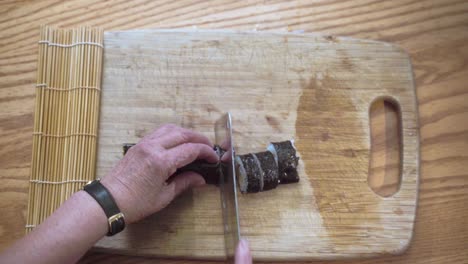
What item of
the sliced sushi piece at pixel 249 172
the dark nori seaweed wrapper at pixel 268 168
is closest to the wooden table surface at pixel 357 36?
the sliced sushi piece at pixel 249 172

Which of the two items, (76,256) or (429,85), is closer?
(76,256)

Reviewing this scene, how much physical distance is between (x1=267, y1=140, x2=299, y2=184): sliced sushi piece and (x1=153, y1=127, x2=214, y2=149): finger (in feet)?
1.54

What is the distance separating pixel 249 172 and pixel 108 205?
2.71ft

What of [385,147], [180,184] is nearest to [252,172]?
[180,184]

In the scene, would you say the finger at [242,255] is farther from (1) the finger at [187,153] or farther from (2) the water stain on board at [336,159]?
(2) the water stain on board at [336,159]

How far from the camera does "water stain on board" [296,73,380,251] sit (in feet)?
7.84

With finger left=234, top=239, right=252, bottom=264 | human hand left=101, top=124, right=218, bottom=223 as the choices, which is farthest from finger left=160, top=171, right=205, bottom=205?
finger left=234, top=239, right=252, bottom=264

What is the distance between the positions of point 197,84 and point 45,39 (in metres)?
1.07

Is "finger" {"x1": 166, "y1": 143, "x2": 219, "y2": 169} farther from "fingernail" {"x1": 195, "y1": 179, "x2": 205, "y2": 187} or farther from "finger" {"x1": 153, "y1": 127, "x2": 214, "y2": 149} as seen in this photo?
"fingernail" {"x1": 195, "y1": 179, "x2": 205, "y2": 187}

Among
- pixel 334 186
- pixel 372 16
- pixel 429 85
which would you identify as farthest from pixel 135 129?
pixel 429 85

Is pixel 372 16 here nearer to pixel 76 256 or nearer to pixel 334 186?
pixel 334 186

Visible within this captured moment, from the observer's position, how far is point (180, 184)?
7.21ft

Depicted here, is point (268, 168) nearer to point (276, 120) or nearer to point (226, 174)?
point (226, 174)

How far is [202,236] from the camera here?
2.33 metres
